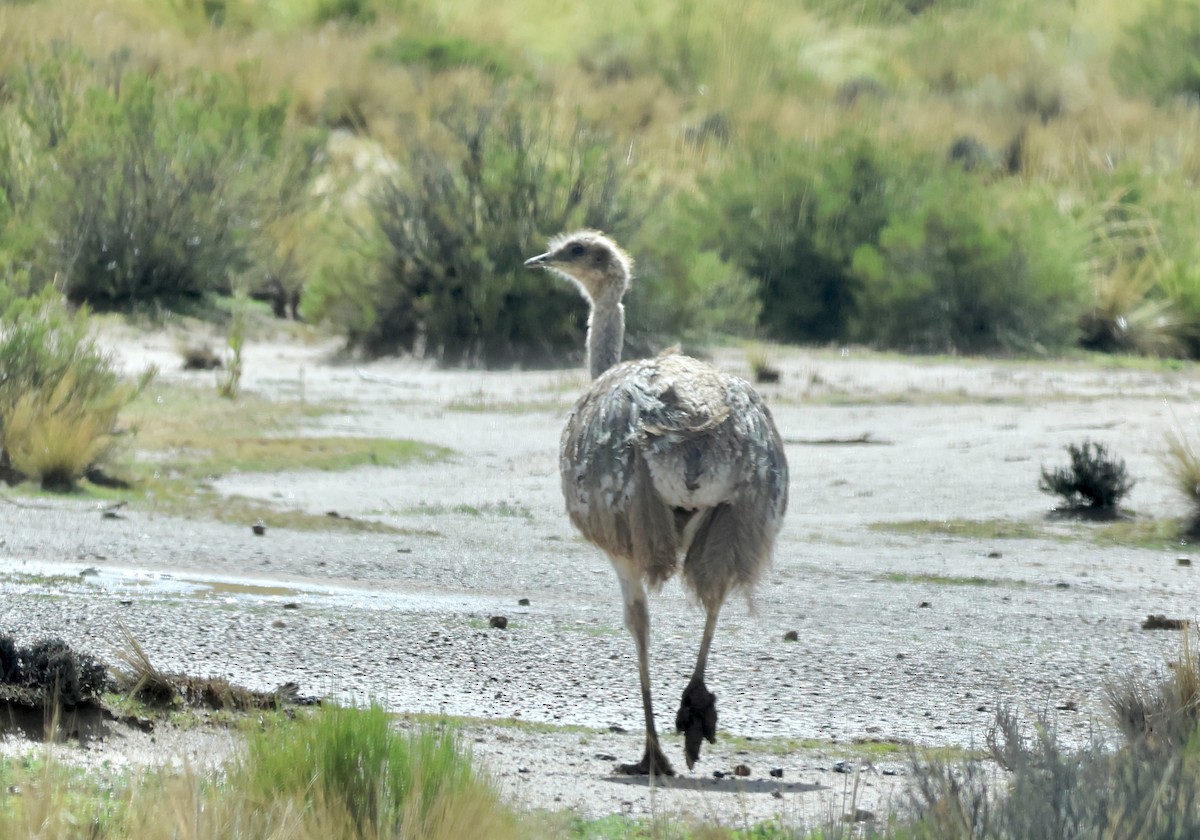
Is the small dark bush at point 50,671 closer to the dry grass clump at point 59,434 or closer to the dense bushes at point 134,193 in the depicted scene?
the dry grass clump at point 59,434

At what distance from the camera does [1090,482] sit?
12078 mm

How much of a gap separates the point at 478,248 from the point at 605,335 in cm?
1055

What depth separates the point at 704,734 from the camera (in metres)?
6.09

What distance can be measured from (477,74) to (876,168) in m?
11.6

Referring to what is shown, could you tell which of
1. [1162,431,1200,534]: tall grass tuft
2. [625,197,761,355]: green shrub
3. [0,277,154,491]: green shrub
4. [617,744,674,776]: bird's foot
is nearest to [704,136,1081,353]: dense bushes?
[625,197,761,355]: green shrub

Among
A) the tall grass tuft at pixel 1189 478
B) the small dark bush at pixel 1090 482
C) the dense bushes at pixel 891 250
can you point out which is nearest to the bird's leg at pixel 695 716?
the tall grass tuft at pixel 1189 478

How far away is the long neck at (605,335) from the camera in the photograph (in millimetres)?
8422

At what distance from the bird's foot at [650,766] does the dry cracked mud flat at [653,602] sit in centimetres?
7

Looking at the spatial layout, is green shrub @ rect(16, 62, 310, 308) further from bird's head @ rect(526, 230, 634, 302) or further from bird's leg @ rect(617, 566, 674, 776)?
bird's leg @ rect(617, 566, 674, 776)

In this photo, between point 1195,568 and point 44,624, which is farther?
point 1195,568

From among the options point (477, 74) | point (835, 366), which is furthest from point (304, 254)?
point (477, 74)

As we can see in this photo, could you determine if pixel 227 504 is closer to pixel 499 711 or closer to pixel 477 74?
pixel 499 711

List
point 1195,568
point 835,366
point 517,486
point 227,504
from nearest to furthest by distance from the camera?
point 1195,568
point 227,504
point 517,486
point 835,366

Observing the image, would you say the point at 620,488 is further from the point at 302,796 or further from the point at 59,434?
the point at 59,434
